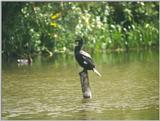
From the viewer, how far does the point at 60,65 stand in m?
20.9

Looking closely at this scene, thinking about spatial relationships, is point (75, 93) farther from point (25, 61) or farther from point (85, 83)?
point (25, 61)

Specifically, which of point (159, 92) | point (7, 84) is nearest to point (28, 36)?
point (7, 84)

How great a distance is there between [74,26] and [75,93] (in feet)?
47.6

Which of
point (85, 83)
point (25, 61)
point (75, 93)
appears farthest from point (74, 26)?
point (85, 83)

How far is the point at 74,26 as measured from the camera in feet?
91.4

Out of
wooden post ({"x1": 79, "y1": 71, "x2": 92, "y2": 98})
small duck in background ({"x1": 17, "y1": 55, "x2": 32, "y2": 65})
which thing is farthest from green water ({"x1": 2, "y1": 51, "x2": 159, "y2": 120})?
small duck in background ({"x1": 17, "y1": 55, "x2": 32, "y2": 65})

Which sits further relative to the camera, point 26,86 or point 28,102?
point 26,86

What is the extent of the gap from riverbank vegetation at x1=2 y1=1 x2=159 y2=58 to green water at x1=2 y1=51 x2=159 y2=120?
3.55m

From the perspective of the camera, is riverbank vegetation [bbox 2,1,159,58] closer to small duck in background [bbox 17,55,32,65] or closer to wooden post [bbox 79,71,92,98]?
small duck in background [bbox 17,55,32,65]

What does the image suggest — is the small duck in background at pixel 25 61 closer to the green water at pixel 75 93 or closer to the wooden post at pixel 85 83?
the green water at pixel 75 93

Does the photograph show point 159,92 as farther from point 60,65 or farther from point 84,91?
point 60,65

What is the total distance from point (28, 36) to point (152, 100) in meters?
12.6

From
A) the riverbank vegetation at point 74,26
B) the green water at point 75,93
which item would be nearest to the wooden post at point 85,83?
the green water at point 75,93

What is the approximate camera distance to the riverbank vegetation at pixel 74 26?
944 inches
